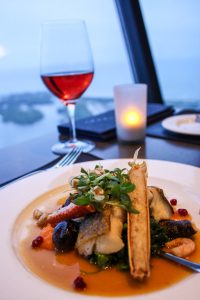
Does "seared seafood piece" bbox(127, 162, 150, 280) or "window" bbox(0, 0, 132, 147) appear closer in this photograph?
"seared seafood piece" bbox(127, 162, 150, 280)

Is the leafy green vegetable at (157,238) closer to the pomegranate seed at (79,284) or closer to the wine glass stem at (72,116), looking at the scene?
the pomegranate seed at (79,284)

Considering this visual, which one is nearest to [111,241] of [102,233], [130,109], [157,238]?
[102,233]

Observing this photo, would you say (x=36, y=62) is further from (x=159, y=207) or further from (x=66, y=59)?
(x=159, y=207)

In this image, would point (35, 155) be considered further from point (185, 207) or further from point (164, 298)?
point (164, 298)

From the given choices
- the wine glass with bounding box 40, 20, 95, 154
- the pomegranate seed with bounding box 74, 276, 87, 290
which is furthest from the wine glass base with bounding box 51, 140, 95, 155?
the pomegranate seed with bounding box 74, 276, 87, 290

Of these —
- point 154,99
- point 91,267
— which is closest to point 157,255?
point 91,267

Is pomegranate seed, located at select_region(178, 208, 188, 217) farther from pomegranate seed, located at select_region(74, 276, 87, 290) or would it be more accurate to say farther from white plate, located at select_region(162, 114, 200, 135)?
white plate, located at select_region(162, 114, 200, 135)
